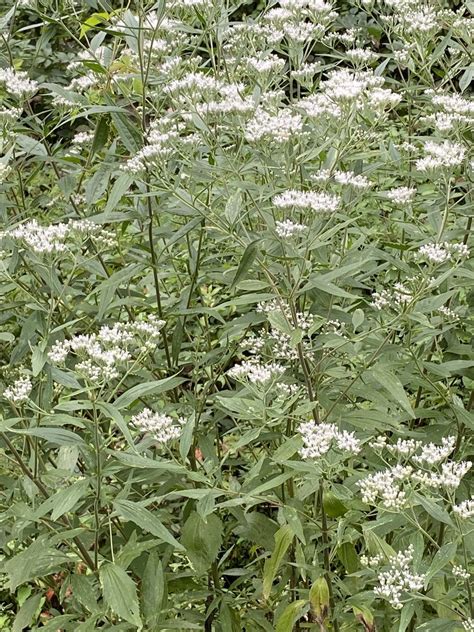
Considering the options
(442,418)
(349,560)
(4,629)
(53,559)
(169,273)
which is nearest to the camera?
(53,559)

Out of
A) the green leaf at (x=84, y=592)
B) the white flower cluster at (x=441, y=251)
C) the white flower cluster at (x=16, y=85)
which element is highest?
the white flower cluster at (x=16, y=85)

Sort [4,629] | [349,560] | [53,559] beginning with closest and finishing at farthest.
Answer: [53,559] < [349,560] < [4,629]

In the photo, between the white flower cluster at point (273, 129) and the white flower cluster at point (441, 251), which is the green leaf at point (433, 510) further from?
the white flower cluster at point (273, 129)

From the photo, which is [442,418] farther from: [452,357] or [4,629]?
[4,629]

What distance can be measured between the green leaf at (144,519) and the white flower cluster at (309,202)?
1138mm

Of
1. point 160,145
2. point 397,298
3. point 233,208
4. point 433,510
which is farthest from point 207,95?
point 433,510

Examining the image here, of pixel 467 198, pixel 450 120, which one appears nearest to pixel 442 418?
pixel 467 198

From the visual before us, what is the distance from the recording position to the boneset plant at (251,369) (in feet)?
9.12

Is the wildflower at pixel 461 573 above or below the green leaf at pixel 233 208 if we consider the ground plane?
below

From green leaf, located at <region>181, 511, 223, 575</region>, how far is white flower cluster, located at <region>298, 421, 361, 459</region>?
0.55 metres

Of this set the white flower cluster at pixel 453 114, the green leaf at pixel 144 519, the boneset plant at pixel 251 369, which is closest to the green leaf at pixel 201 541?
the boneset plant at pixel 251 369

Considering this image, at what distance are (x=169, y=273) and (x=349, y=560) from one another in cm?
163

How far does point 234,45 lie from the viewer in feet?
13.9

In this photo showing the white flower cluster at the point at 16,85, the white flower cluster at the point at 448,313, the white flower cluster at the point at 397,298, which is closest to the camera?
the white flower cluster at the point at 397,298
